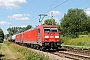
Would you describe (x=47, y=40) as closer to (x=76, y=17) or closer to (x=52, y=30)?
(x=52, y=30)

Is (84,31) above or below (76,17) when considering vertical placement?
below

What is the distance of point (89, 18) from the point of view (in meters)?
116

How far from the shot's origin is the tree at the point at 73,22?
10350 cm

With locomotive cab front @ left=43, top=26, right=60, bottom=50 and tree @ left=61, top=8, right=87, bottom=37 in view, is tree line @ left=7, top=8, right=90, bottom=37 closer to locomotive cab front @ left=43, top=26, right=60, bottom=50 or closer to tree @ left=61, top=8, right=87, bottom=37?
tree @ left=61, top=8, right=87, bottom=37

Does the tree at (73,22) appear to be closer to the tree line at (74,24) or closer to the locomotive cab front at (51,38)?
the tree line at (74,24)

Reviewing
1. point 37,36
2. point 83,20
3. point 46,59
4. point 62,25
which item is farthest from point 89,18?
point 46,59

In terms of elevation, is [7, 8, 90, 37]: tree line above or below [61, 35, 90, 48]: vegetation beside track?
above

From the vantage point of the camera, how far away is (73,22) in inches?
4166

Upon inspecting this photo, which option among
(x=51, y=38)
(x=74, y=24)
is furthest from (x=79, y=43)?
(x=74, y=24)

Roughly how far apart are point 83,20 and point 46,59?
321 feet

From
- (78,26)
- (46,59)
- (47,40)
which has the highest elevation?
(78,26)

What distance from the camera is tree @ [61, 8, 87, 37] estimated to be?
103500 mm

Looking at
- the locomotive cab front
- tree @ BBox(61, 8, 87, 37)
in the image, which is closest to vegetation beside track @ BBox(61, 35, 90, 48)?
the locomotive cab front

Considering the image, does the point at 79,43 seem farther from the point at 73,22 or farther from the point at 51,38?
the point at 73,22
